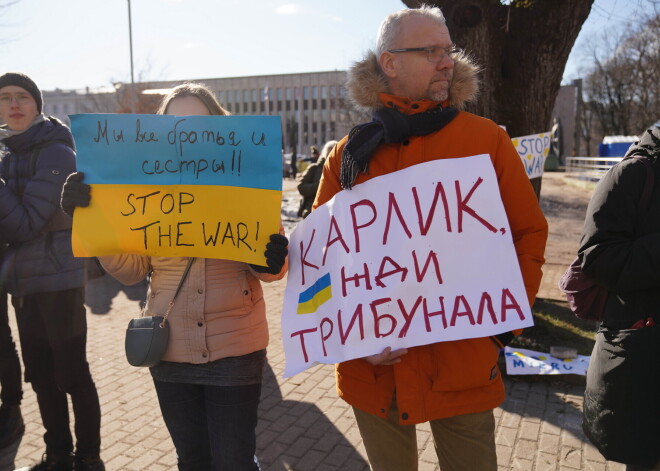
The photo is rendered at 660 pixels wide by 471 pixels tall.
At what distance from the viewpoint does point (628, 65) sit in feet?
135

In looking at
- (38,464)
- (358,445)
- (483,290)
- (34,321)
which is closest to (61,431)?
(38,464)

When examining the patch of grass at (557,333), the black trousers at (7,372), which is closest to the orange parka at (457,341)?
the black trousers at (7,372)

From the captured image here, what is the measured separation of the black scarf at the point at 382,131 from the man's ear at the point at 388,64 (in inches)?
5.9

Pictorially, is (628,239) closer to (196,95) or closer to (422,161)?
(422,161)

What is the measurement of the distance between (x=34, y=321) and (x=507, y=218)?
2635mm

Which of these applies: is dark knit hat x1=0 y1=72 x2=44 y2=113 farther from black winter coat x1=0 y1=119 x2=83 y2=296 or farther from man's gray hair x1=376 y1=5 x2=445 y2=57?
man's gray hair x1=376 y1=5 x2=445 y2=57

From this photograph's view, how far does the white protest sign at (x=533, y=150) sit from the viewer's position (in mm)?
5109

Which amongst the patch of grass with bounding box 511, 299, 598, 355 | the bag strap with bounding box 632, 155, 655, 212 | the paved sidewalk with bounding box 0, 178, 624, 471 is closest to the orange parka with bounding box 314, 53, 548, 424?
the bag strap with bounding box 632, 155, 655, 212

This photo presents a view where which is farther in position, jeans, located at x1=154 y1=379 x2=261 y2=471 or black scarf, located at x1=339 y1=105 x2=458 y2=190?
jeans, located at x1=154 y1=379 x2=261 y2=471

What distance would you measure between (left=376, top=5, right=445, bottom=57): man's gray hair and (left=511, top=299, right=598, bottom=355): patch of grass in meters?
3.66

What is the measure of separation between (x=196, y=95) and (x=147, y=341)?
1026 mm

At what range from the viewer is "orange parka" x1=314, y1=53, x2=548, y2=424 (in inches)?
69.9

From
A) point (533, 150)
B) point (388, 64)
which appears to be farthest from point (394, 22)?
point (533, 150)

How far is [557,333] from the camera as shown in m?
5.05
